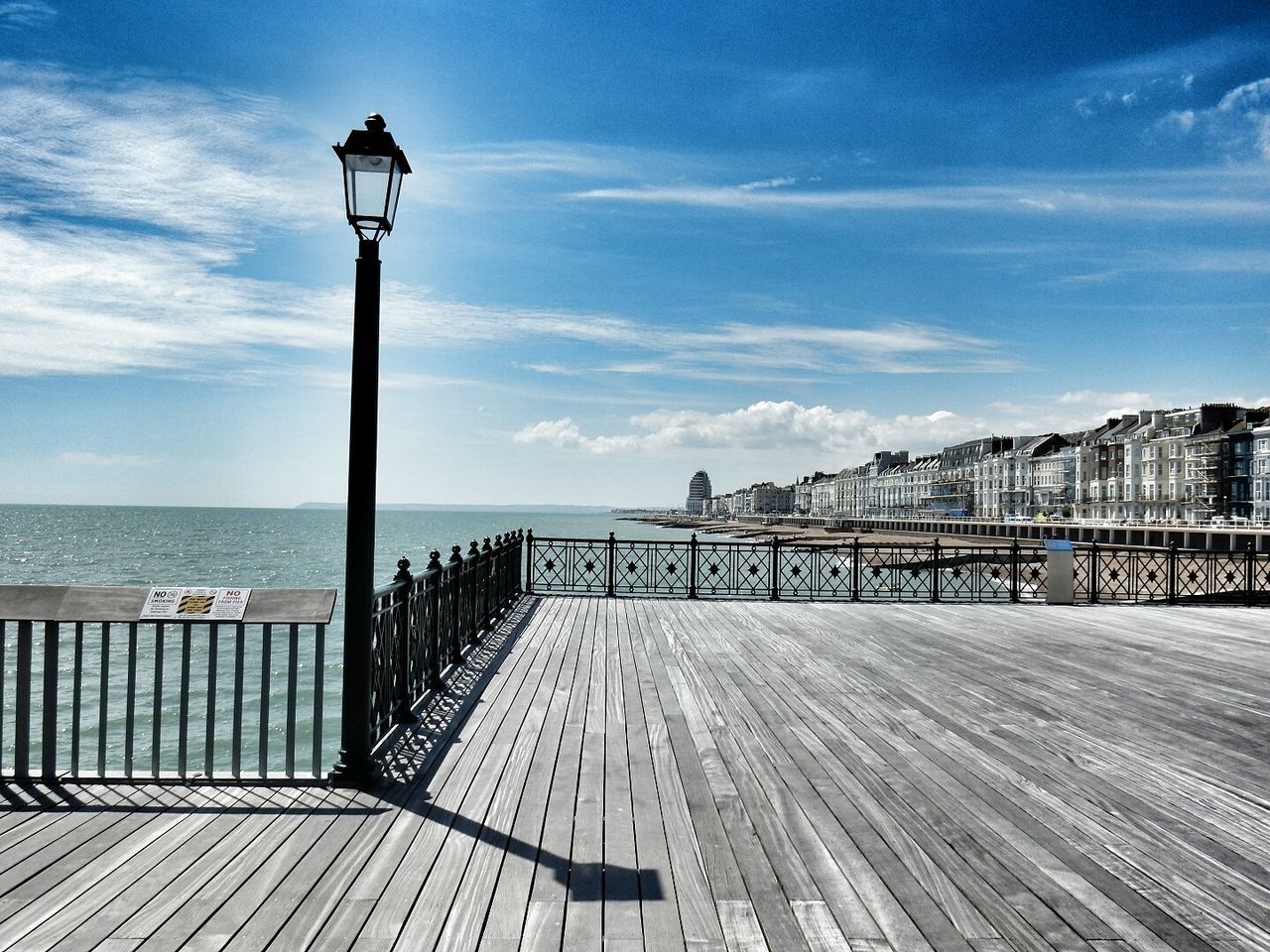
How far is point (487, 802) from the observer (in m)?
4.15

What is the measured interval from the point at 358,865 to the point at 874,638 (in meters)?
8.02

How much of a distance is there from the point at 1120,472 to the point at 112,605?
343 ft

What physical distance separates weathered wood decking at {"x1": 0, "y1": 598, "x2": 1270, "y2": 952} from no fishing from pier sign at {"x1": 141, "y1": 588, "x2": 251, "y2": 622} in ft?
3.31

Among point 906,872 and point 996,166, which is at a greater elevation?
point 996,166

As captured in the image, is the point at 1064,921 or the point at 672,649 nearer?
the point at 1064,921

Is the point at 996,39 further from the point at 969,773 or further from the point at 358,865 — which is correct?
the point at 358,865

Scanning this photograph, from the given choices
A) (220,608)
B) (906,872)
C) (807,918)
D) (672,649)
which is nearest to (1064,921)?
(906,872)

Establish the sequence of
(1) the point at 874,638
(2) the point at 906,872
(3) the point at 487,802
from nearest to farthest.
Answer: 1. (2) the point at 906,872
2. (3) the point at 487,802
3. (1) the point at 874,638

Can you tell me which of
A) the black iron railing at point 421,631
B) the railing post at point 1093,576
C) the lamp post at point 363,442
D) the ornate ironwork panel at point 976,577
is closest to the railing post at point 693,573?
the ornate ironwork panel at point 976,577

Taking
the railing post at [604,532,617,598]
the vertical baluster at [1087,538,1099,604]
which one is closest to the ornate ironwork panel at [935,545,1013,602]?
the vertical baluster at [1087,538,1099,604]

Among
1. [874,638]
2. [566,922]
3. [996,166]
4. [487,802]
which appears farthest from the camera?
[996,166]

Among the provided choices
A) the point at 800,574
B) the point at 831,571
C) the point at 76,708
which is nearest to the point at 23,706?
the point at 76,708

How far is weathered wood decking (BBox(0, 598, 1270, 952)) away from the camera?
291 centimetres

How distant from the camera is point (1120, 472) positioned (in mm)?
88875
